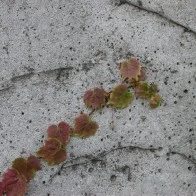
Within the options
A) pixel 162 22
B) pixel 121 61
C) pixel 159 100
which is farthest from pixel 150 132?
pixel 162 22

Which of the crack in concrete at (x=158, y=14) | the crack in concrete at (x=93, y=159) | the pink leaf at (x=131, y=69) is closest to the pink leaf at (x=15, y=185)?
the crack in concrete at (x=93, y=159)

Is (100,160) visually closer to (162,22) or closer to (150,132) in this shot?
(150,132)

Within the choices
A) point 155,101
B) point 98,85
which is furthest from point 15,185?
point 155,101

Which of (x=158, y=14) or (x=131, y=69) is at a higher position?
(x=158, y=14)

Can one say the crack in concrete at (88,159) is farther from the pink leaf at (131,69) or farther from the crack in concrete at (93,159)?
the pink leaf at (131,69)

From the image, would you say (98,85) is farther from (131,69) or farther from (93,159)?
(93,159)

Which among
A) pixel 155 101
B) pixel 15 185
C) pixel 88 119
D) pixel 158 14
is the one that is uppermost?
pixel 158 14

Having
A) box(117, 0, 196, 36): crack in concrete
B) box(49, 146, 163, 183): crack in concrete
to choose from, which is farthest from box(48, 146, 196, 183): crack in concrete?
box(117, 0, 196, 36): crack in concrete

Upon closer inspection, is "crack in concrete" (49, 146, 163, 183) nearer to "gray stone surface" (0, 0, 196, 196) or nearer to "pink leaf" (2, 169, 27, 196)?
"gray stone surface" (0, 0, 196, 196)
